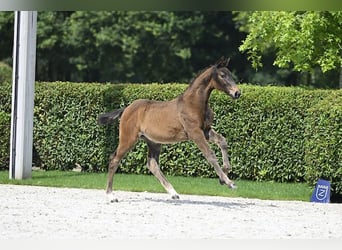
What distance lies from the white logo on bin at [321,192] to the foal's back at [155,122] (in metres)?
2.73

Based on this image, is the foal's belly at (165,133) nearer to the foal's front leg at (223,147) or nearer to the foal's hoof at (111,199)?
the foal's front leg at (223,147)

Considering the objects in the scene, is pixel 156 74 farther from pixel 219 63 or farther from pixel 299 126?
pixel 219 63

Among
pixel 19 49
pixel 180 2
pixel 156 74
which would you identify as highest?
pixel 180 2

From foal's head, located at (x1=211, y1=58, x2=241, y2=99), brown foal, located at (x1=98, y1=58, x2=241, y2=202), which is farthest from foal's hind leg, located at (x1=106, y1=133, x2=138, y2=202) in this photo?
foal's head, located at (x1=211, y1=58, x2=241, y2=99)

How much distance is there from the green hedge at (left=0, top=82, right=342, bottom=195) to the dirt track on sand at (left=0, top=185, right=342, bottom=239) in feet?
10.5

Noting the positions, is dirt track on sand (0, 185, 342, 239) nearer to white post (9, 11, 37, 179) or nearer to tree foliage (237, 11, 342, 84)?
white post (9, 11, 37, 179)

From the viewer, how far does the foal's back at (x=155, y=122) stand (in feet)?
34.1

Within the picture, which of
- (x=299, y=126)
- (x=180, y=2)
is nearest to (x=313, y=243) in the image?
(x=180, y=2)

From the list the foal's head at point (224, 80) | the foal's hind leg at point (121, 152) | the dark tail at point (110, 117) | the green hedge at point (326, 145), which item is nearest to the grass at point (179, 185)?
the green hedge at point (326, 145)

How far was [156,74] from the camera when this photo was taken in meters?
35.9

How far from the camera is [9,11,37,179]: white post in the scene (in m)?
14.4

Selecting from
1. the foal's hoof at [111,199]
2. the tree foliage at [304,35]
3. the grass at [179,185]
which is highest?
the tree foliage at [304,35]

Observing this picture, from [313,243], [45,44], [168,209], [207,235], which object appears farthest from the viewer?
[45,44]

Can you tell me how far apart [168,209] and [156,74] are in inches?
1037
